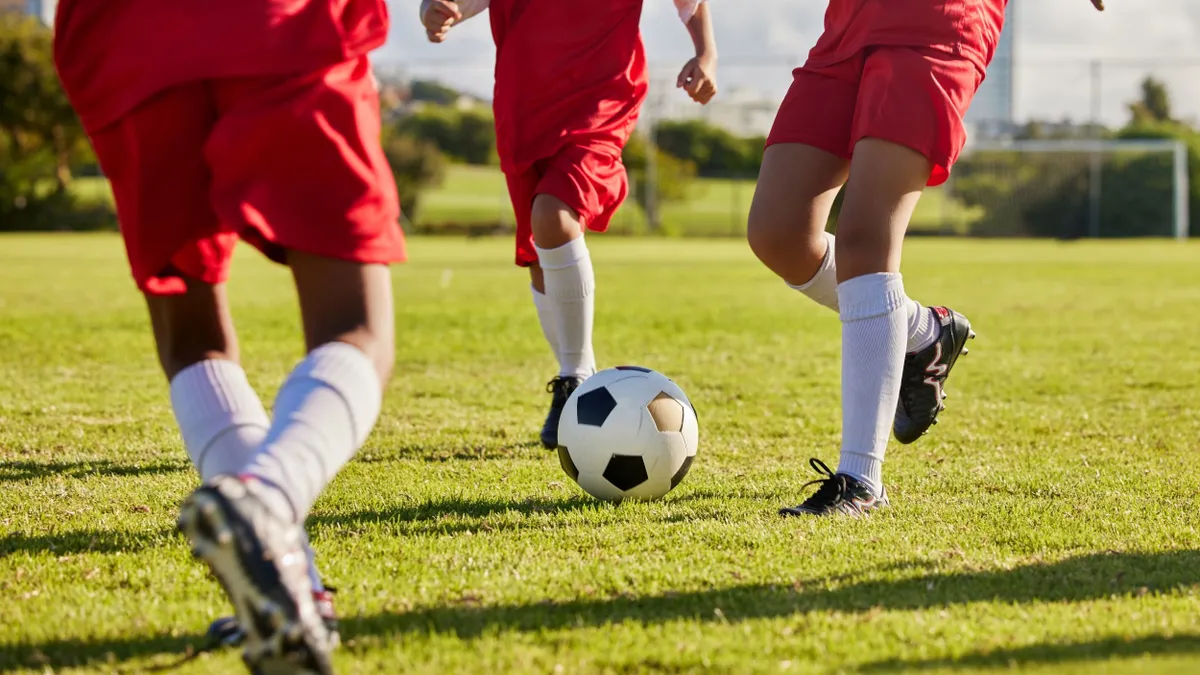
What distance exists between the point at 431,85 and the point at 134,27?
146ft

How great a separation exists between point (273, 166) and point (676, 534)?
1536 millimetres

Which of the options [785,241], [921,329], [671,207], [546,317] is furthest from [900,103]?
[671,207]

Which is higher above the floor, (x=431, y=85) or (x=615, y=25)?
(x=615, y=25)

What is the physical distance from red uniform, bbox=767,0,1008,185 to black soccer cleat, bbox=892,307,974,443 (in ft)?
1.91

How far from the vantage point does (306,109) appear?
2.02 m

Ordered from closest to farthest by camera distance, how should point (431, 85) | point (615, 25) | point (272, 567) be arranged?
point (272, 567), point (615, 25), point (431, 85)

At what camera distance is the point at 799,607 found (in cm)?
247

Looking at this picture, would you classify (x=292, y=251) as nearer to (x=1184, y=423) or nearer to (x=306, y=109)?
(x=306, y=109)

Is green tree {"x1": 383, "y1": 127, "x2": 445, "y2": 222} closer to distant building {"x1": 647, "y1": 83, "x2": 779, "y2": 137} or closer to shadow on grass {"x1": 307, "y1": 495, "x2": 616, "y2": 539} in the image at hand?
distant building {"x1": 647, "y1": 83, "x2": 779, "y2": 137}

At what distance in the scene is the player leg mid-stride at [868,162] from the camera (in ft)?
10.6

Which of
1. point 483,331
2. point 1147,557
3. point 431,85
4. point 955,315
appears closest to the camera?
point 1147,557

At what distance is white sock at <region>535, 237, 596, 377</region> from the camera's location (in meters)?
4.58

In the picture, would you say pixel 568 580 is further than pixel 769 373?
No

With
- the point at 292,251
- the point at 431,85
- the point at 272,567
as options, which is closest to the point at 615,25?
the point at 292,251
